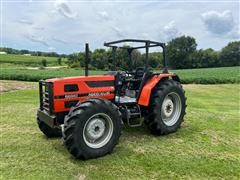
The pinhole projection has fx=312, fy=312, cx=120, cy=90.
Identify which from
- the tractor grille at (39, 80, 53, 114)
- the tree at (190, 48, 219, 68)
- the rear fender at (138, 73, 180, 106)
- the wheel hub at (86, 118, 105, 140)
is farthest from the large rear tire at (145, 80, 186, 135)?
the tree at (190, 48, 219, 68)

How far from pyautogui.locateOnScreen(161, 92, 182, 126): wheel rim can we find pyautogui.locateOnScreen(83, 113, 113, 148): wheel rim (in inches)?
69.9

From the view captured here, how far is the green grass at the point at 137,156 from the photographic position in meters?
4.92

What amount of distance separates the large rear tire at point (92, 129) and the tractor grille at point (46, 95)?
69cm

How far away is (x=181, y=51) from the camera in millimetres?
65000

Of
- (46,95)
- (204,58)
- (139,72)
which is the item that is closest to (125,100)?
(139,72)

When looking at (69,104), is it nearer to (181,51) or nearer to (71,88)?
(71,88)

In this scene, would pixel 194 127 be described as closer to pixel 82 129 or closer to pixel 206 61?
pixel 82 129

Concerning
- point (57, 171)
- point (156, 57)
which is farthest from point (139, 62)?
point (57, 171)

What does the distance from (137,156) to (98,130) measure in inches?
33.4

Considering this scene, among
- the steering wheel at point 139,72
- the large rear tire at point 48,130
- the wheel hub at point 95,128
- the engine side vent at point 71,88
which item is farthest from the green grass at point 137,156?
the steering wheel at point 139,72

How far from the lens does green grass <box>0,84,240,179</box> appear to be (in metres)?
4.92

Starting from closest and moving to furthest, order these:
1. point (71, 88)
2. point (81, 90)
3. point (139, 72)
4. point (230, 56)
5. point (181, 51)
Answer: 1. point (71, 88)
2. point (81, 90)
3. point (139, 72)
4. point (181, 51)
5. point (230, 56)

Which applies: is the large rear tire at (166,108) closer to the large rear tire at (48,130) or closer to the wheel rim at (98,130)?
the wheel rim at (98,130)

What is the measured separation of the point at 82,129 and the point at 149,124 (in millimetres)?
2038
